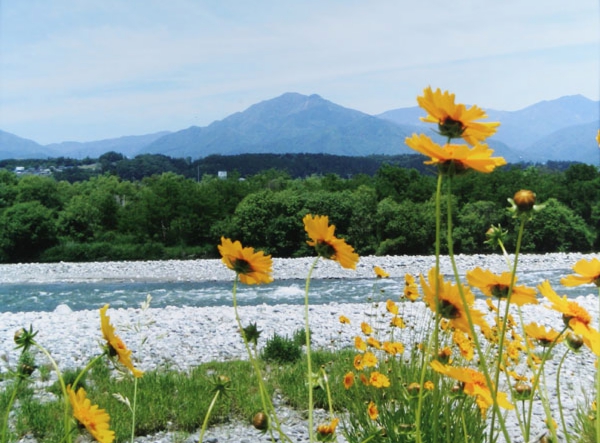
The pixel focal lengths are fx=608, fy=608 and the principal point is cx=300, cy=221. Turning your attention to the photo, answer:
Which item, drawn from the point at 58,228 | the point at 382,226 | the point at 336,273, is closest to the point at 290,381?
the point at 336,273

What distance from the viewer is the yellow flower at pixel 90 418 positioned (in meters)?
0.83

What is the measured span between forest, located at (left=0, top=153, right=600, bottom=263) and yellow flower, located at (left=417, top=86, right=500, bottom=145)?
2458 cm

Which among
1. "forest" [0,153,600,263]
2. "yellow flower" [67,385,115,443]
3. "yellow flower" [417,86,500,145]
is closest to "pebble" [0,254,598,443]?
"yellow flower" [67,385,115,443]

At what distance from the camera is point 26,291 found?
679 inches

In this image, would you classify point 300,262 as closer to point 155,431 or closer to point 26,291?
point 26,291

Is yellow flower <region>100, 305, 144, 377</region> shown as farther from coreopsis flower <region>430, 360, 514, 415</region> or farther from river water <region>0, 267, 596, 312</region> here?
river water <region>0, 267, 596, 312</region>

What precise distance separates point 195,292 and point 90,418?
15.5 metres

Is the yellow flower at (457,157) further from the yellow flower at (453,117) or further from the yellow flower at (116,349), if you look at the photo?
the yellow flower at (116,349)

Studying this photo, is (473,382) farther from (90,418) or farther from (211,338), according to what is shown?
(211,338)

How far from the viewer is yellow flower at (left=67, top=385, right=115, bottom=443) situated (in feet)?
2.73

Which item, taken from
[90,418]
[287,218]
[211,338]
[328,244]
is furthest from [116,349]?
[287,218]

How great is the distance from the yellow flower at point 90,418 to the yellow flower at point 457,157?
22.8 inches

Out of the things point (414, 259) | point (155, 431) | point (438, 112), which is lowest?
point (414, 259)

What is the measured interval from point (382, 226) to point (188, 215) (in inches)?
357
